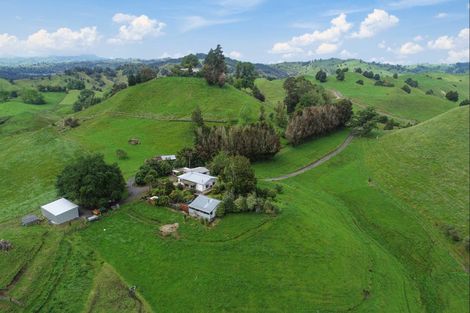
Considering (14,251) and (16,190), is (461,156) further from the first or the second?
(16,190)

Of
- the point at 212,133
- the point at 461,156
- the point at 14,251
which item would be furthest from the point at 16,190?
the point at 461,156

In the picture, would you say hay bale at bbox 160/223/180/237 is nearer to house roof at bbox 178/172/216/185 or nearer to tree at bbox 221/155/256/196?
tree at bbox 221/155/256/196

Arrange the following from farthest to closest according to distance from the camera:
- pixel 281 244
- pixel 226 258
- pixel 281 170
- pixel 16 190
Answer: pixel 281 170 < pixel 16 190 < pixel 281 244 < pixel 226 258

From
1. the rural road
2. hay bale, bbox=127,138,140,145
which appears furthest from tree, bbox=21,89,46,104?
the rural road

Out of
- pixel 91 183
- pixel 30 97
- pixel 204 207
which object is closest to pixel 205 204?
pixel 204 207

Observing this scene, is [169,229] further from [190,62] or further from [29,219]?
[190,62]

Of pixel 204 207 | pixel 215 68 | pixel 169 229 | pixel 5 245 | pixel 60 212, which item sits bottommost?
pixel 169 229

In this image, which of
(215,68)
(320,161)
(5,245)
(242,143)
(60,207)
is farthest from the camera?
(215,68)

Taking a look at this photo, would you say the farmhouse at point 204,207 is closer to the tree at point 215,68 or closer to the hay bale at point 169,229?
the hay bale at point 169,229
